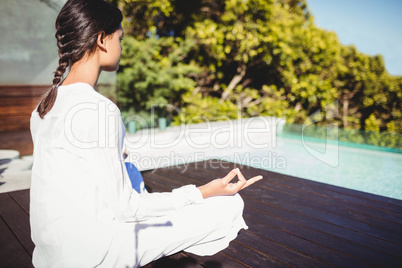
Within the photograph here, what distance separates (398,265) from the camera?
1495 millimetres

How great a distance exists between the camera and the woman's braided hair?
3.31ft

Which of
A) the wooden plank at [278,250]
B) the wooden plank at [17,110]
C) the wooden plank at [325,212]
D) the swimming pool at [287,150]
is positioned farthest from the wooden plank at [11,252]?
the wooden plank at [17,110]

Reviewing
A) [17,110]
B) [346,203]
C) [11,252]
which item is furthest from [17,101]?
[346,203]

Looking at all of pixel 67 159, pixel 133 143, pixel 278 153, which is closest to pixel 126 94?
pixel 133 143

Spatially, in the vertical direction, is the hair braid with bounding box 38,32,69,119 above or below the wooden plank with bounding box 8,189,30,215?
above

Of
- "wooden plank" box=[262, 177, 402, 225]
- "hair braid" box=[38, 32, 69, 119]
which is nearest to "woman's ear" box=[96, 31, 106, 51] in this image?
"hair braid" box=[38, 32, 69, 119]

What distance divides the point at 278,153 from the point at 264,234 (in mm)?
4830

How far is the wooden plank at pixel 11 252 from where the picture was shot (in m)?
1.48

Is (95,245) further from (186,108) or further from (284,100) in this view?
(284,100)

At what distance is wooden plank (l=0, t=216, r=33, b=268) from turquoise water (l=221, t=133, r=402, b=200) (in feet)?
12.9

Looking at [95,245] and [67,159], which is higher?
[67,159]

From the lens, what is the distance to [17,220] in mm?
1968

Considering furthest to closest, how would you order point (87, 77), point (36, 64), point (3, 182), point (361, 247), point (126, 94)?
point (126, 94), point (36, 64), point (3, 182), point (361, 247), point (87, 77)

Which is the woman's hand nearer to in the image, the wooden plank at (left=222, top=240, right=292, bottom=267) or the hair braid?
the wooden plank at (left=222, top=240, right=292, bottom=267)
